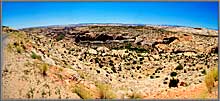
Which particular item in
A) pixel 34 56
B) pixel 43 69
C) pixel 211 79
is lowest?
pixel 211 79

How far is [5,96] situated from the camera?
8.55 meters

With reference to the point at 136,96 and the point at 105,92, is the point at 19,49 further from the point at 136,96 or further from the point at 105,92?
the point at 136,96

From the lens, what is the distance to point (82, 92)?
9.63 metres

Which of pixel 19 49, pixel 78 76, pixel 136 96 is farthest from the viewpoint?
pixel 19 49

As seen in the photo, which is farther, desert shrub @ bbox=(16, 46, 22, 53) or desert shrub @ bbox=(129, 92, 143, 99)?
desert shrub @ bbox=(16, 46, 22, 53)

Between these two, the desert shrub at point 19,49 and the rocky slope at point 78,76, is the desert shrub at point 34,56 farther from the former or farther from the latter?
the desert shrub at point 19,49

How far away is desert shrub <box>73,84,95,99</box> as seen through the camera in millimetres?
9410

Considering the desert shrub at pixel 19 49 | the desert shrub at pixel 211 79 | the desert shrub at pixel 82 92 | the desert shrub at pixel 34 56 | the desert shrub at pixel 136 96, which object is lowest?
the desert shrub at pixel 136 96

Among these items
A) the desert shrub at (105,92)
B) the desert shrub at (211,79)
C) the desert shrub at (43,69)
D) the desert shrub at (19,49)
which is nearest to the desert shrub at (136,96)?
the desert shrub at (105,92)

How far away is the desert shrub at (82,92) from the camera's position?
9.41 meters

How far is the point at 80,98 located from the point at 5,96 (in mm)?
1692

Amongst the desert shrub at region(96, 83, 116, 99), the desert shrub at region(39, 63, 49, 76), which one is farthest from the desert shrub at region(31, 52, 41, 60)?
the desert shrub at region(96, 83, 116, 99)

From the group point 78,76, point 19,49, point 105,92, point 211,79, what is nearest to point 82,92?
point 105,92

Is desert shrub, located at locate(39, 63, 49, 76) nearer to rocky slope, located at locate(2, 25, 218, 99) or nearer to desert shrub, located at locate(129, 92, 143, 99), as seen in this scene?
rocky slope, located at locate(2, 25, 218, 99)
